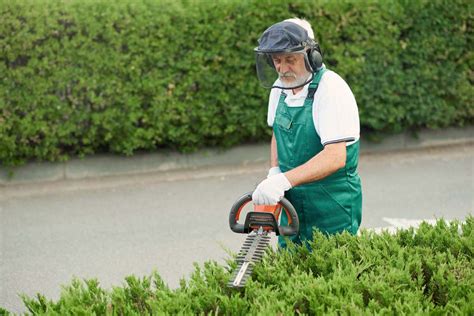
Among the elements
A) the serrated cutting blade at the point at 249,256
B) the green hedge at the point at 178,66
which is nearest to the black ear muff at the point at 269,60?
the serrated cutting blade at the point at 249,256

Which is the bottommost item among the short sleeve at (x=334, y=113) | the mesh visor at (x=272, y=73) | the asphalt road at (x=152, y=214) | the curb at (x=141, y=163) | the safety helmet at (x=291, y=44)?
the asphalt road at (x=152, y=214)

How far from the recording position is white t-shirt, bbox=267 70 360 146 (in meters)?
4.86

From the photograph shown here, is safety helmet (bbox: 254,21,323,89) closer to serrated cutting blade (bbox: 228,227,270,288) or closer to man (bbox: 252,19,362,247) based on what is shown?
man (bbox: 252,19,362,247)

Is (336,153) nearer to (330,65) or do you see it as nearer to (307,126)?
(307,126)

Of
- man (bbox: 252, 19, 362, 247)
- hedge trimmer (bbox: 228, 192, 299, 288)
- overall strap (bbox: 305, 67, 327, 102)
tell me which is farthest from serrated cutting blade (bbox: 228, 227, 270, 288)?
overall strap (bbox: 305, 67, 327, 102)

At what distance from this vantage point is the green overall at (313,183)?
5.05 m

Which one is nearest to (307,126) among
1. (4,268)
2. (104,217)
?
(4,268)

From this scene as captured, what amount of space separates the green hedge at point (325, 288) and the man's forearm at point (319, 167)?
33 cm

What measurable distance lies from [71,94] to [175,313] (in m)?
6.62

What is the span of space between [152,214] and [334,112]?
→ 474 centimetres

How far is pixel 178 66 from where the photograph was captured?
34.3ft

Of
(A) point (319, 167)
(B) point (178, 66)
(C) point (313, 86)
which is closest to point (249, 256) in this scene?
(A) point (319, 167)

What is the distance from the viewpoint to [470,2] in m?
11.3

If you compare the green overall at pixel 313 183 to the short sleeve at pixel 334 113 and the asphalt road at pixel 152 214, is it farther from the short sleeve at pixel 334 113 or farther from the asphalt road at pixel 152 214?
the asphalt road at pixel 152 214
